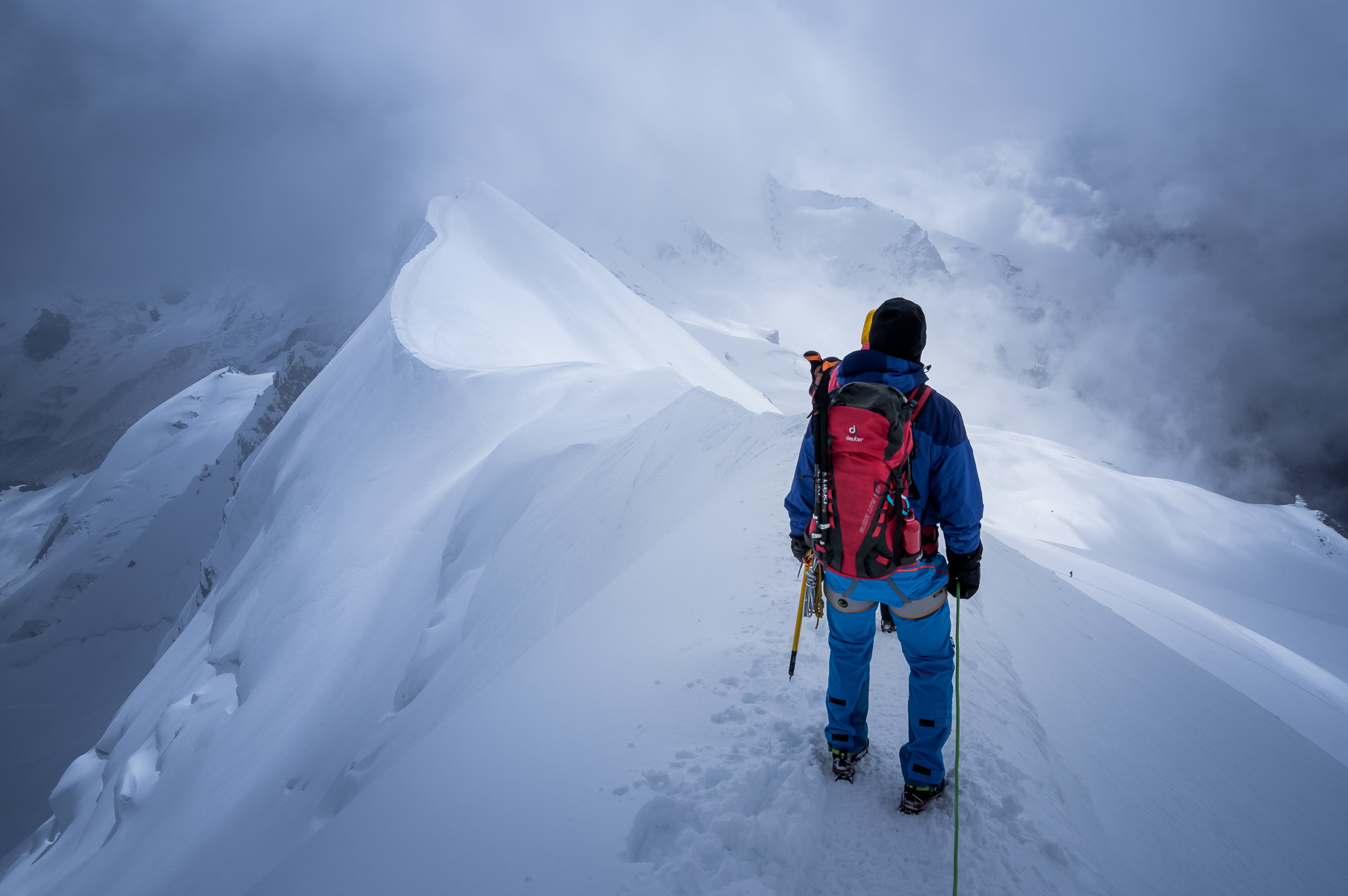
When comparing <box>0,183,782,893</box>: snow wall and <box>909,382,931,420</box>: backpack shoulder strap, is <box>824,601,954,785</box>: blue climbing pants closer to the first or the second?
<box>909,382,931,420</box>: backpack shoulder strap

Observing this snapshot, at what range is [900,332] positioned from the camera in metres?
2.72

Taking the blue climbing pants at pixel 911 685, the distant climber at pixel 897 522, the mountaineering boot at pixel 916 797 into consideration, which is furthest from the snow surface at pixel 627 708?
the distant climber at pixel 897 522

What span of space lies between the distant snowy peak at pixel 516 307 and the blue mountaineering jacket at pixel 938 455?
12466 mm

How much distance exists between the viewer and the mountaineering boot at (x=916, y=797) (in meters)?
2.80

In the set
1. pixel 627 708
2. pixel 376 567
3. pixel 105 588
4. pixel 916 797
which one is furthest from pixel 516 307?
pixel 105 588

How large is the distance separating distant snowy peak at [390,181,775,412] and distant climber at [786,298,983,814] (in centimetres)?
1248

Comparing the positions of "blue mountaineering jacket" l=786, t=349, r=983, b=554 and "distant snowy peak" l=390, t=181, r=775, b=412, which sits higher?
"distant snowy peak" l=390, t=181, r=775, b=412

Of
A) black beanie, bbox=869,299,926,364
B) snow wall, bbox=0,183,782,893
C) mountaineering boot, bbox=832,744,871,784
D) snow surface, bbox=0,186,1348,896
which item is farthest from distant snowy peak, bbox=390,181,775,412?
mountaineering boot, bbox=832,744,871,784

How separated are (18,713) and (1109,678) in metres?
87.6

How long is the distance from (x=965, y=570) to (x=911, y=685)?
69 cm

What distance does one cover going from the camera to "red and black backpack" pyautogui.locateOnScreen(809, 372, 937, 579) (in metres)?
2.59

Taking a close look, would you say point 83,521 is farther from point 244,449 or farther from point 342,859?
point 342,859

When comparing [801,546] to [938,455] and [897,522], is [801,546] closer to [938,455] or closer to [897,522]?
[897,522]

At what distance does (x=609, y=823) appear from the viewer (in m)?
2.82
